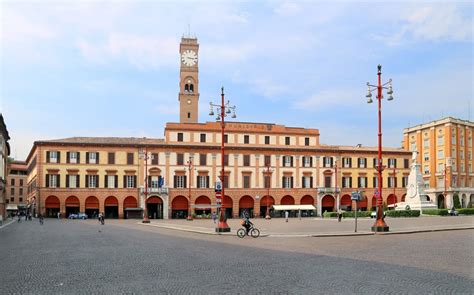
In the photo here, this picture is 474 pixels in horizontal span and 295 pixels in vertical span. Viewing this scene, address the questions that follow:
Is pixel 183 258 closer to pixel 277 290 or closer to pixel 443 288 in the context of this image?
pixel 277 290

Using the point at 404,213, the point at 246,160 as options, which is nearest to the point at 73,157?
the point at 246,160

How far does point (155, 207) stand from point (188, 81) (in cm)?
2517

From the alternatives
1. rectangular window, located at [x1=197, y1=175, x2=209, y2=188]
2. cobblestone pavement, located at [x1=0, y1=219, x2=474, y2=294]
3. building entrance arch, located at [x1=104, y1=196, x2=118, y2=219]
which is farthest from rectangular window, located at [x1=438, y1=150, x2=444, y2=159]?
cobblestone pavement, located at [x1=0, y1=219, x2=474, y2=294]

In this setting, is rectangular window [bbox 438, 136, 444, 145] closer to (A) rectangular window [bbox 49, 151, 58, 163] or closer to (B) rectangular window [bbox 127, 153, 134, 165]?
(B) rectangular window [bbox 127, 153, 134, 165]

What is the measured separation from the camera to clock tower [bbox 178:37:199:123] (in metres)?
86.3

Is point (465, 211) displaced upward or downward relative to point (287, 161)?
downward

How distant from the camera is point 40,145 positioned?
70000 millimetres

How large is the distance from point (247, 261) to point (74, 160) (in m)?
60.2

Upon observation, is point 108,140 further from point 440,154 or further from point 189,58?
point 440,154

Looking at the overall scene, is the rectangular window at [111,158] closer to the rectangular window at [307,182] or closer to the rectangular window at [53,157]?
the rectangular window at [53,157]

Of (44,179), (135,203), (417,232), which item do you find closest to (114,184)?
(135,203)

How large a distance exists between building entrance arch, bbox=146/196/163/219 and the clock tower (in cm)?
1825

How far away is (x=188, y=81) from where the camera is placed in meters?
87.6

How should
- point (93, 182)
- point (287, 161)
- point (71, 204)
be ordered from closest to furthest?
point (71, 204)
point (93, 182)
point (287, 161)
